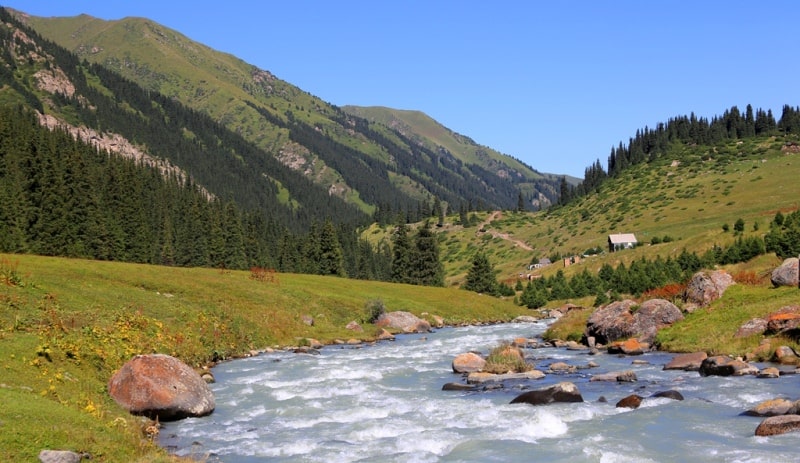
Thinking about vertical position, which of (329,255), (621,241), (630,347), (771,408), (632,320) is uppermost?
(621,241)

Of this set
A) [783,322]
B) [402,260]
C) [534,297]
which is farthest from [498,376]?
[402,260]

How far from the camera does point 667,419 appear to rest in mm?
21734

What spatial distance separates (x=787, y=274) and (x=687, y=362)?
14.6 metres

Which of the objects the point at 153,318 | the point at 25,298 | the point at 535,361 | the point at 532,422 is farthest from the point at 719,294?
the point at 25,298

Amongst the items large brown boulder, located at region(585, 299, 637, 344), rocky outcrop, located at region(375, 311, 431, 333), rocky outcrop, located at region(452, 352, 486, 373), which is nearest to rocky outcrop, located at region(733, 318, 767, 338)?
large brown boulder, located at region(585, 299, 637, 344)

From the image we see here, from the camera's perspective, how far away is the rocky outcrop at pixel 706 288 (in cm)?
4475

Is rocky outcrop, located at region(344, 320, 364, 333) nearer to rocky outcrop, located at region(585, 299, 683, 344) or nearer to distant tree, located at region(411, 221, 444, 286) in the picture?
rocky outcrop, located at region(585, 299, 683, 344)

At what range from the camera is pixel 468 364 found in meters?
36.1

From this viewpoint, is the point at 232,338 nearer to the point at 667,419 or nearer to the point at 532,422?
the point at 532,422

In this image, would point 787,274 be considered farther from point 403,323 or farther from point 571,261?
point 571,261

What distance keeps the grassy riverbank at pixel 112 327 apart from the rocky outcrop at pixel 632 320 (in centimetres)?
2234

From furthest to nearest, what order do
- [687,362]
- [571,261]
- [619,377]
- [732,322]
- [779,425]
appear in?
[571,261] → [732,322] → [687,362] → [619,377] → [779,425]

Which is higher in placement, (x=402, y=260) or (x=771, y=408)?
(x=402, y=260)

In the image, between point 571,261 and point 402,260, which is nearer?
point 402,260
